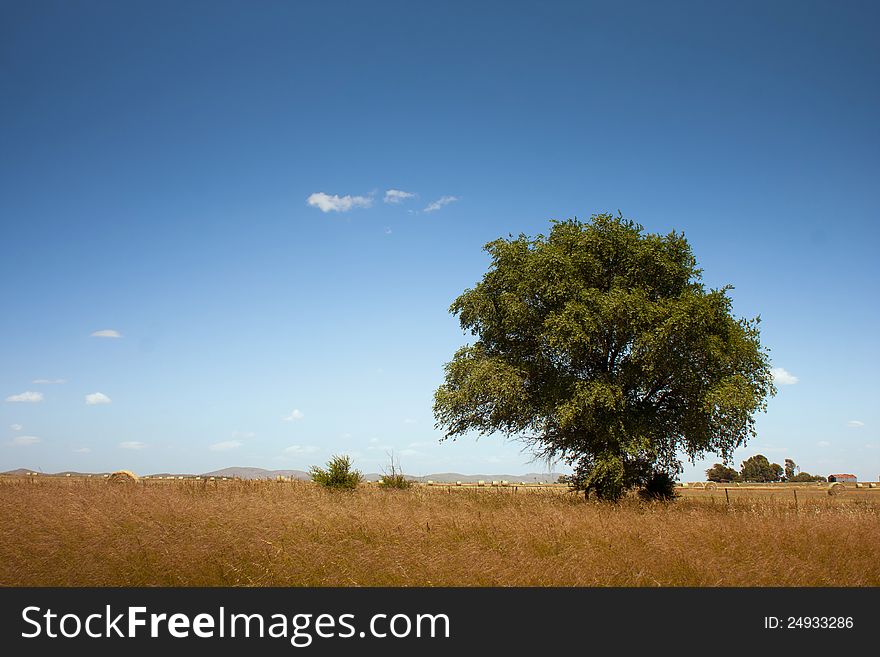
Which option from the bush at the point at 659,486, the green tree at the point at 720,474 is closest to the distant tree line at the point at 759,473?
the green tree at the point at 720,474

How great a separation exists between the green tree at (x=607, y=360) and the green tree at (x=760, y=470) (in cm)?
9833

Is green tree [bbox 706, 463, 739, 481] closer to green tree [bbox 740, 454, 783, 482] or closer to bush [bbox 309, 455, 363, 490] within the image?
green tree [bbox 740, 454, 783, 482]

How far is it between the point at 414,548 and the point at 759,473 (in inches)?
4619

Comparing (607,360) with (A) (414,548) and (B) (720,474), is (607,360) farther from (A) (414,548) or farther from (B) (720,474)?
(B) (720,474)

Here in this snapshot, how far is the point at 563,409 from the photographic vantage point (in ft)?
74.3

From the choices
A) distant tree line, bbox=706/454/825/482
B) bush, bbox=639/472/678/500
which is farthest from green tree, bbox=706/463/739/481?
bush, bbox=639/472/678/500

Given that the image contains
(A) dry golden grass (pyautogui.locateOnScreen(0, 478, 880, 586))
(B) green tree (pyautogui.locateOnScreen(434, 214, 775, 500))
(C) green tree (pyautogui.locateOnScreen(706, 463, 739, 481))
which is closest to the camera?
(A) dry golden grass (pyautogui.locateOnScreen(0, 478, 880, 586))

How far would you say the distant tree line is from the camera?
334ft

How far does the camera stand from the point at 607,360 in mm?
25219

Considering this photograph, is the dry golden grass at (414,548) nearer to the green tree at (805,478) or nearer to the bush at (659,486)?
the bush at (659,486)

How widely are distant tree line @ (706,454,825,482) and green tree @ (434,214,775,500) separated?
289 feet

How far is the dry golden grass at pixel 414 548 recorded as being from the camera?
9.95m
